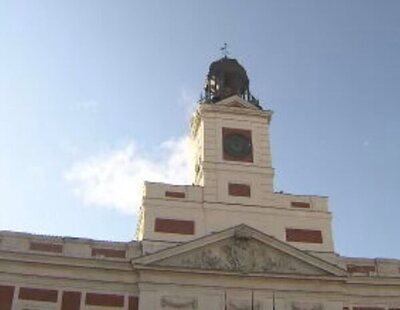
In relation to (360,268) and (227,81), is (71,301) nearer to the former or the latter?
(360,268)

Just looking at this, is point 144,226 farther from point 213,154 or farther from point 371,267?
point 371,267

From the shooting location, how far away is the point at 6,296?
107ft

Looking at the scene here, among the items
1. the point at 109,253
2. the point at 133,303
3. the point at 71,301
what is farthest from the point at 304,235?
the point at 71,301

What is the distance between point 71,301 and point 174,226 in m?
6.48

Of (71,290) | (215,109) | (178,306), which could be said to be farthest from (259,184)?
(71,290)

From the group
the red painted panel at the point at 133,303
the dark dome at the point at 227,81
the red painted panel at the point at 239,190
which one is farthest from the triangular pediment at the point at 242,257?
the dark dome at the point at 227,81

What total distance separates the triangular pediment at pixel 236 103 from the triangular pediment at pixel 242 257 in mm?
8720

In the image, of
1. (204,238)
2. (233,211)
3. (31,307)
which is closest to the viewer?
(31,307)

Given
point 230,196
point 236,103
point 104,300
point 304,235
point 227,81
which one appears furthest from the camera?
point 227,81

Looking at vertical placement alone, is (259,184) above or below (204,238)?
above

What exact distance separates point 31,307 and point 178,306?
6802 millimetres

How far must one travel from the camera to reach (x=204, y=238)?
35125mm

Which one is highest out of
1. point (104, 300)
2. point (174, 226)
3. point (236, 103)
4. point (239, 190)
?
point (236, 103)

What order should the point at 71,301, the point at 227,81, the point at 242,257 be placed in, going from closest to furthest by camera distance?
the point at 71,301, the point at 242,257, the point at 227,81
